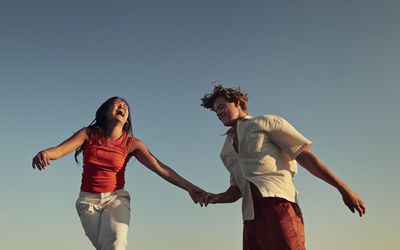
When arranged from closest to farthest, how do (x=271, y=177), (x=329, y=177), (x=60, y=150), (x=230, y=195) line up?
(x=329, y=177) → (x=271, y=177) → (x=60, y=150) → (x=230, y=195)

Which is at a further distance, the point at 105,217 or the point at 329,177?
the point at 105,217

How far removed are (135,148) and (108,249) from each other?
165 cm

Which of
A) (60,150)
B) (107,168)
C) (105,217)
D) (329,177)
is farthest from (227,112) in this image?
(60,150)

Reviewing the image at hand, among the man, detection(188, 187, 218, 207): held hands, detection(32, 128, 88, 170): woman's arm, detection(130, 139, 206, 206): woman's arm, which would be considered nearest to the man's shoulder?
the man

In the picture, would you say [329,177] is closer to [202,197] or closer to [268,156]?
[268,156]

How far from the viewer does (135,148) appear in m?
6.11

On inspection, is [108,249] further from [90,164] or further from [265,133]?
[265,133]

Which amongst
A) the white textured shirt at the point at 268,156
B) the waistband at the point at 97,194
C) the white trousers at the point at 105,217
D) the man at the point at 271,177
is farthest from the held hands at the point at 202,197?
the waistband at the point at 97,194

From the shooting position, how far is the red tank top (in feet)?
18.0

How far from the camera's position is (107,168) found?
560 cm

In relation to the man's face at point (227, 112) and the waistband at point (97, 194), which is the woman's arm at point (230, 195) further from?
the waistband at point (97, 194)

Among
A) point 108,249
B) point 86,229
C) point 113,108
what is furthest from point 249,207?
point 113,108

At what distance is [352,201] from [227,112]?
1.99 metres

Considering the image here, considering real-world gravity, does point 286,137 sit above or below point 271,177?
above
